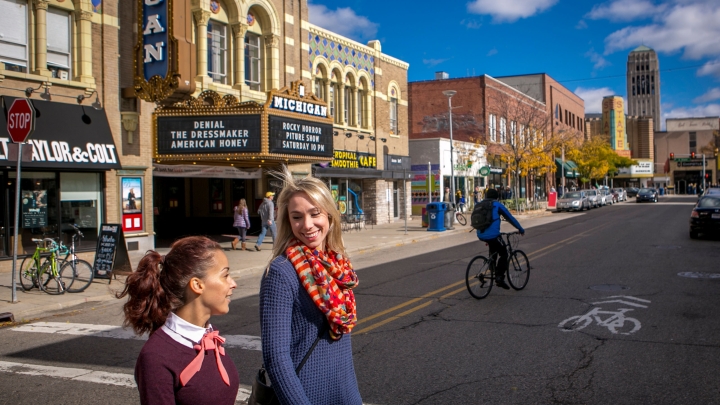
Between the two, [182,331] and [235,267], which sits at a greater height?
[182,331]

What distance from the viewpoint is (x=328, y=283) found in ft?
8.90

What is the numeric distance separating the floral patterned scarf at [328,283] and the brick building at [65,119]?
1347 centimetres

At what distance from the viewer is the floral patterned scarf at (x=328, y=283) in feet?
8.74

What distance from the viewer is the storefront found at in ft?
47.0

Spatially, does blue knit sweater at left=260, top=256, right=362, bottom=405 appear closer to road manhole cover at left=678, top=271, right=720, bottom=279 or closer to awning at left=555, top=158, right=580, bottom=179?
road manhole cover at left=678, top=271, right=720, bottom=279

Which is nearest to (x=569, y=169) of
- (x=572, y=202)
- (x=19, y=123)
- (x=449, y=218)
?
(x=572, y=202)

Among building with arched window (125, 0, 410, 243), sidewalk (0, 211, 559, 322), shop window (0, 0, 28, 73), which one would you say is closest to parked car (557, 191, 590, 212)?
building with arched window (125, 0, 410, 243)

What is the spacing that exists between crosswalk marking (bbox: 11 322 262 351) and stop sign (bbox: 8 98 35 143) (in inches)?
137

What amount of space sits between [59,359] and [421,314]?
15.3 feet

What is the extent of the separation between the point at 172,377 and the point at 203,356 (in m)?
0.15

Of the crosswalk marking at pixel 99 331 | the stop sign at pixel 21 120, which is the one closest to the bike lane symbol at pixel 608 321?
the crosswalk marking at pixel 99 331

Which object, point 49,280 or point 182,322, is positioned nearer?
point 182,322

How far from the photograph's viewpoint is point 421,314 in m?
8.62

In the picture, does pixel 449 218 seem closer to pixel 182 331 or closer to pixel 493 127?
pixel 493 127
